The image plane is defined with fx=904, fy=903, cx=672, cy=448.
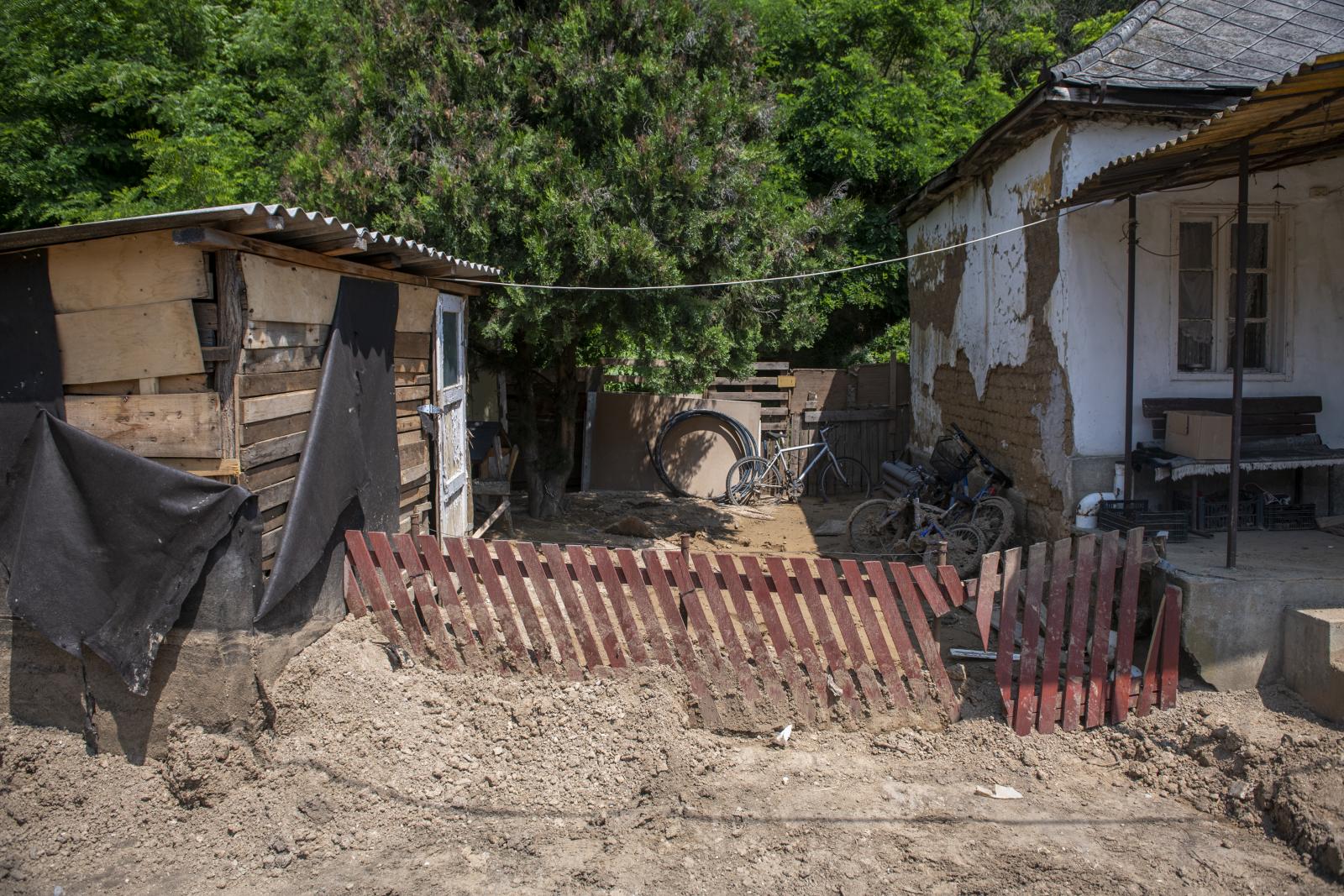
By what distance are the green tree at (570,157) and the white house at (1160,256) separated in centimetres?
260

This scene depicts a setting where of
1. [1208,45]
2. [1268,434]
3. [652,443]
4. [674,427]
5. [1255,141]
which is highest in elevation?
[1208,45]

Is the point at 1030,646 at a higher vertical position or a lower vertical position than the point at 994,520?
lower

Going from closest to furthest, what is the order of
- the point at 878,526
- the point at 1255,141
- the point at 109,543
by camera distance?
Result: 1. the point at 109,543
2. the point at 1255,141
3. the point at 878,526

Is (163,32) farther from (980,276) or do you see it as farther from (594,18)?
(980,276)

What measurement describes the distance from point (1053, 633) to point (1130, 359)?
2946 millimetres

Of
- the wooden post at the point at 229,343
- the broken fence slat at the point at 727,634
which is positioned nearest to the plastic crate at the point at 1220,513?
the broken fence slat at the point at 727,634

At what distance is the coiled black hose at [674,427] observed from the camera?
12.8 meters

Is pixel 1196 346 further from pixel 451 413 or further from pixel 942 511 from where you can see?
pixel 451 413

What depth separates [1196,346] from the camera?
7.46m

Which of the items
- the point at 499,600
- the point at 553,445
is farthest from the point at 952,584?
the point at 553,445

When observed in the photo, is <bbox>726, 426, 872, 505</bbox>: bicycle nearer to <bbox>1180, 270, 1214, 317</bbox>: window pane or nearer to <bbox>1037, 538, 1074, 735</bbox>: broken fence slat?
<bbox>1180, 270, 1214, 317</bbox>: window pane

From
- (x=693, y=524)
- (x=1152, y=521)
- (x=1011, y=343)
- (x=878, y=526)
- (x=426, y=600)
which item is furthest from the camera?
(x=693, y=524)

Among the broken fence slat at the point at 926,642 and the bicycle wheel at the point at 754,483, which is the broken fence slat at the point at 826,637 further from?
the bicycle wheel at the point at 754,483

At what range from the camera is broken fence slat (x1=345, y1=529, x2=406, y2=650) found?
5164 millimetres
